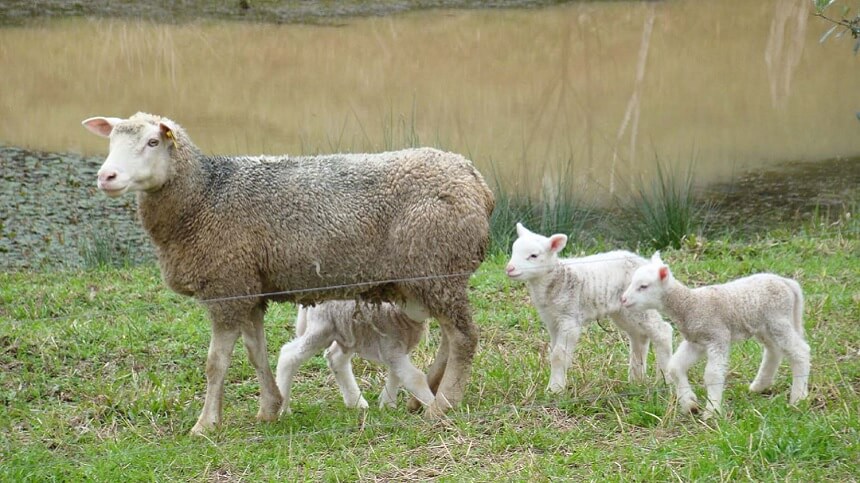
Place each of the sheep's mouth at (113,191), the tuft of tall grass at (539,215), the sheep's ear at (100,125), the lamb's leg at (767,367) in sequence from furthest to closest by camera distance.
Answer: the tuft of tall grass at (539,215) < the sheep's ear at (100,125) < the lamb's leg at (767,367) < the sheep's mouth at (113,191)

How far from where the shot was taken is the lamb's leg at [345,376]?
6844mm

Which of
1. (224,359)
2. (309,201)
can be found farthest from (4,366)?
(309,201)

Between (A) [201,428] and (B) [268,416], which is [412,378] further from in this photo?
(A) [201,428]

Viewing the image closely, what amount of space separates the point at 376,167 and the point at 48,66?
1479cm

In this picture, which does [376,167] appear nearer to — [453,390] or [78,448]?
[453,390]

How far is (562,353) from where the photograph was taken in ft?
21.6

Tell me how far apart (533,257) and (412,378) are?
1.02 metres

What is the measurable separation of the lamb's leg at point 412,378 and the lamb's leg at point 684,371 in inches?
57.2

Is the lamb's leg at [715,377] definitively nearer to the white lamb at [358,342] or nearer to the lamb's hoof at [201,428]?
the white lamb at [358,342]

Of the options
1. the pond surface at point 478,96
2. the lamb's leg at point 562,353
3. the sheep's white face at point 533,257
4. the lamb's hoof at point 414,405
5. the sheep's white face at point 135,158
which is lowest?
the pond surface at point 478,96

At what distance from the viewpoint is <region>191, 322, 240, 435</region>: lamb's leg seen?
6.49 meters

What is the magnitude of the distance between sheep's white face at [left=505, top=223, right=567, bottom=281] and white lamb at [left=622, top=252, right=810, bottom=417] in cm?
63

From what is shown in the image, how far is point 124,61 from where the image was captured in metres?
20.2

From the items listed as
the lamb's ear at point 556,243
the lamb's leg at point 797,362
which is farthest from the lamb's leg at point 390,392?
the lamb's leg at point 797,362
